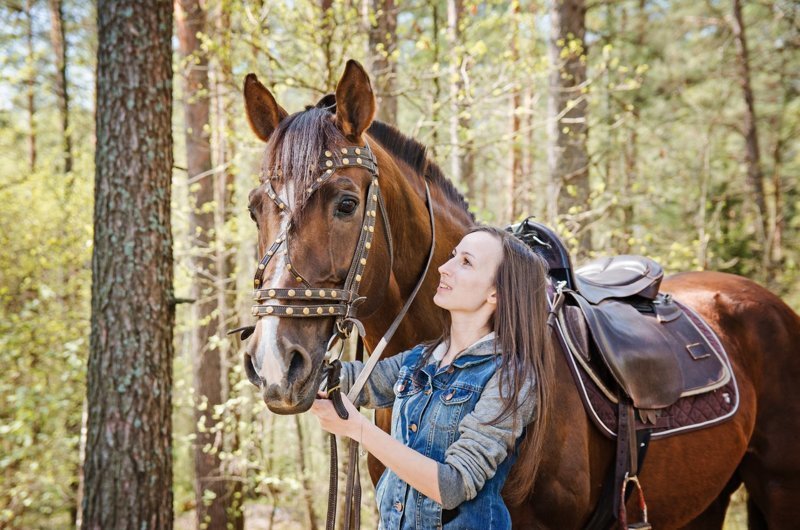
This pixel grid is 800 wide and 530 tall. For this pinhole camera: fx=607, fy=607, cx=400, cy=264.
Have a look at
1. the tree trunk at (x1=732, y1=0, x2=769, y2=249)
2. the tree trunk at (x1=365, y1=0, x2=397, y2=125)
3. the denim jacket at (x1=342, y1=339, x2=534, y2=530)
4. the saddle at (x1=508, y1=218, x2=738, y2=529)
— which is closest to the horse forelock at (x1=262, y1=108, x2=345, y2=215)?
the denim jacket at (x1=342, y1=339, x2=534, y2=530)

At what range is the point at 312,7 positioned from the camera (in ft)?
17.0

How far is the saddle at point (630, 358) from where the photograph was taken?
233 cm

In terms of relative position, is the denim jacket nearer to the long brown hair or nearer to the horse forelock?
the long brown hair

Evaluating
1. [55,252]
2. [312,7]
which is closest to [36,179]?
[55,252]

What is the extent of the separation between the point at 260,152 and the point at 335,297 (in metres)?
4.28

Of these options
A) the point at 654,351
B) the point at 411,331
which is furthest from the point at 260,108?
the point at 654,351

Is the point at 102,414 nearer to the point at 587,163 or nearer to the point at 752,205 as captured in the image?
the point at 587,163

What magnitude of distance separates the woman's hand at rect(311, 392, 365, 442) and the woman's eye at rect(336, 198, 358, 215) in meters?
0.59

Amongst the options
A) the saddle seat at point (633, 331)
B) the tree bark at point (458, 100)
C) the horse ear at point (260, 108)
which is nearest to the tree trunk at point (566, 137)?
the tree bark at point (458, 100)

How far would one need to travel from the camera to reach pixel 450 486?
61.1 inches

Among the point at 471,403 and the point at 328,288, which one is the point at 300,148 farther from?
the point at 471,403

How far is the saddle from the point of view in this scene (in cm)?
233

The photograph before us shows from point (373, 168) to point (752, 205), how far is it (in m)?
11.6

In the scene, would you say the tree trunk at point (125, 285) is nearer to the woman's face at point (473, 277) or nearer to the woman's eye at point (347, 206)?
the woman's eye at point (347, 206)
